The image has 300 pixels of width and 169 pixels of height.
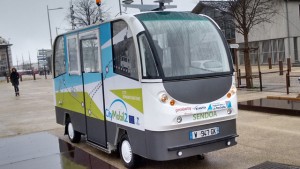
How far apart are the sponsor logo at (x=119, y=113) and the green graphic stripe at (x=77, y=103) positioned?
1.25 ft

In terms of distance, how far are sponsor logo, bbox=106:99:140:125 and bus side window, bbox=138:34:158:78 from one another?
2.50 ft

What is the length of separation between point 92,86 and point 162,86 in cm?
221

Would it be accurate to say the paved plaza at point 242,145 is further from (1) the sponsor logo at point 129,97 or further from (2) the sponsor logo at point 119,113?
(1) the sponsor logo at point 129,97

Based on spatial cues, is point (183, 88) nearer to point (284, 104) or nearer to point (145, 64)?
point (145, 64)

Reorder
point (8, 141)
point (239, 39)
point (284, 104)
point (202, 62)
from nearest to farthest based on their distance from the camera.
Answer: point (202, 62)
point (8, 141)
point (284, 104)
point (239, 39)

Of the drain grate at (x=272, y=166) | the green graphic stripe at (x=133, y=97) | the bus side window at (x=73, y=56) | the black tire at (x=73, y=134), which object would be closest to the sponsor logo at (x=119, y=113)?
the green graphic stripe at (x=133, y=97)

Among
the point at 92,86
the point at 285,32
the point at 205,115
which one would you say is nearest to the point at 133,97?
the point at 205,115

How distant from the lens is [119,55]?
6266 millimetres

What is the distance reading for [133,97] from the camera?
19.4ft

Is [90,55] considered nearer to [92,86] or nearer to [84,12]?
[92,86]

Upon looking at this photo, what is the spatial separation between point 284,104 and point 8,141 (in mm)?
7369

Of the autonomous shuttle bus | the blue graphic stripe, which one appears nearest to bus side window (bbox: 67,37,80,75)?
the blue graphic stripe

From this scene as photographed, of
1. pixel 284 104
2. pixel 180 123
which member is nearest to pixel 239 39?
pixel 284 104

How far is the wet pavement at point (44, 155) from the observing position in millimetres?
6926
